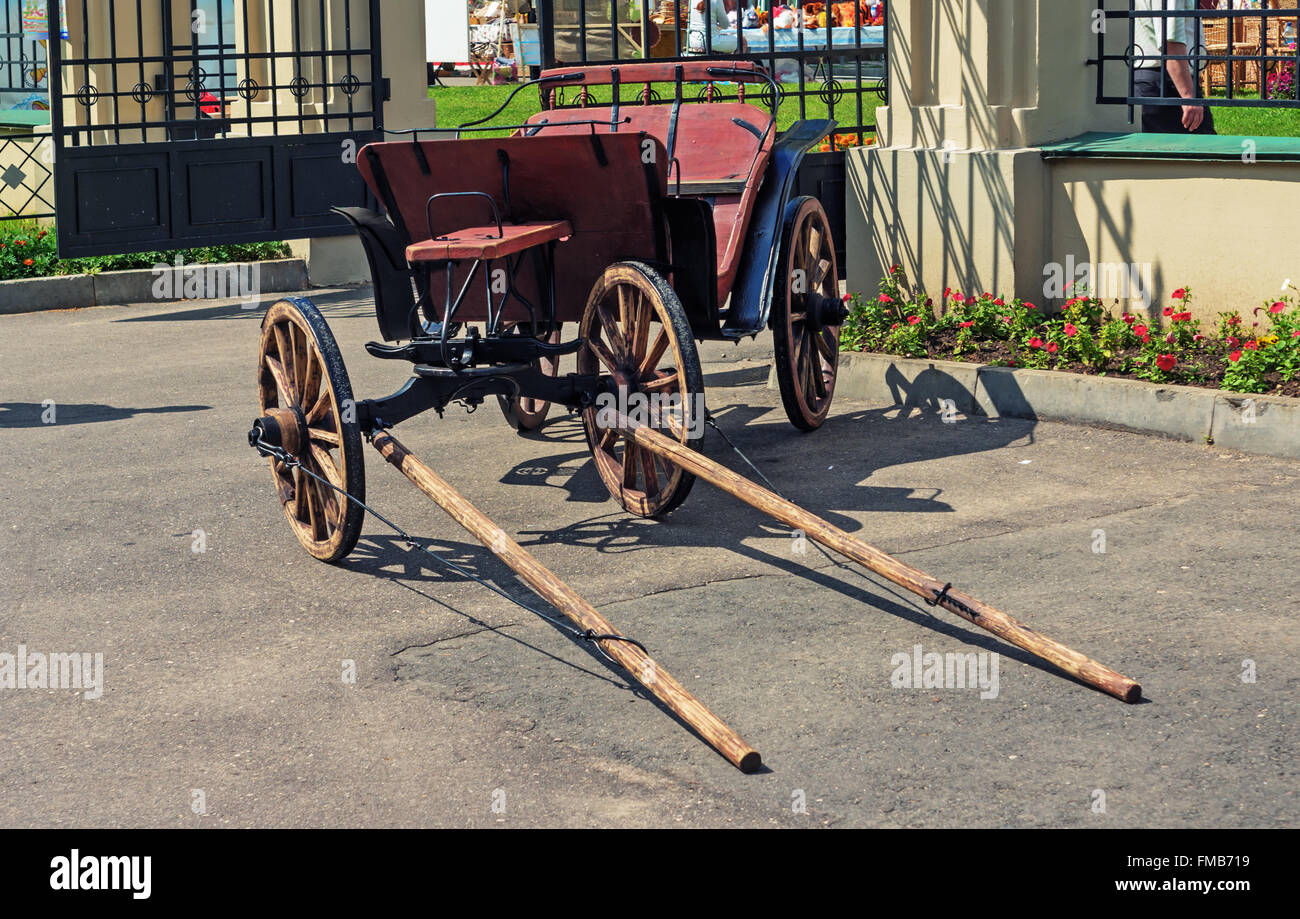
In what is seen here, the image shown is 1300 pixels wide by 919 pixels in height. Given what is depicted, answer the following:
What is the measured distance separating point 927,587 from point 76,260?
33.6 ft

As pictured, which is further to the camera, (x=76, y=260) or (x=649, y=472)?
(x=76, y=260)

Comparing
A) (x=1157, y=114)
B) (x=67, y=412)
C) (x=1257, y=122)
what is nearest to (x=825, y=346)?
(x=1157, y=114)

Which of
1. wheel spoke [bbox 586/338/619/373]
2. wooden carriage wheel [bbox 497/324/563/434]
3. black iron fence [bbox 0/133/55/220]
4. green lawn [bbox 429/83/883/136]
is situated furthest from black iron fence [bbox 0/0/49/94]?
wheel spoke [bbox 586/338/619/373]

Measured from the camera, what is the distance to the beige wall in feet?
27.3

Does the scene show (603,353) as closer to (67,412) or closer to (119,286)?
(67,412)

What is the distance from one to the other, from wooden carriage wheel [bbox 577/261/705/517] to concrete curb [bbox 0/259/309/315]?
7.38m

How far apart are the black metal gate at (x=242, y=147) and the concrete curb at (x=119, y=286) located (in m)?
0.77

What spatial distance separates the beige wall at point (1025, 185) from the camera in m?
8.33

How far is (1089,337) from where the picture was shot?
815cm

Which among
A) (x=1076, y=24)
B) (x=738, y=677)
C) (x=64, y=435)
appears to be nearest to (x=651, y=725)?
(x=738, y=677)

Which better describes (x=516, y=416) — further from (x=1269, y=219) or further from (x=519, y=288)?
(x=1269, y=219)

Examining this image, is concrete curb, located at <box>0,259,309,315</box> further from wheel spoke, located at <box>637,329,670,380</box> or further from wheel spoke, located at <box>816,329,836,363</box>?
wheel spoke, located at <box>637,329,670,380</box>

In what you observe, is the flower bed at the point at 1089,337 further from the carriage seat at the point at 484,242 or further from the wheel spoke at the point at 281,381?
the wheel spoke at the point at 281,381

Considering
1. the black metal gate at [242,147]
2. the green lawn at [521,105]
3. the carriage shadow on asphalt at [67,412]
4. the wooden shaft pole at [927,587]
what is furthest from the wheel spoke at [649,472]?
the green lawn at [521,105]
